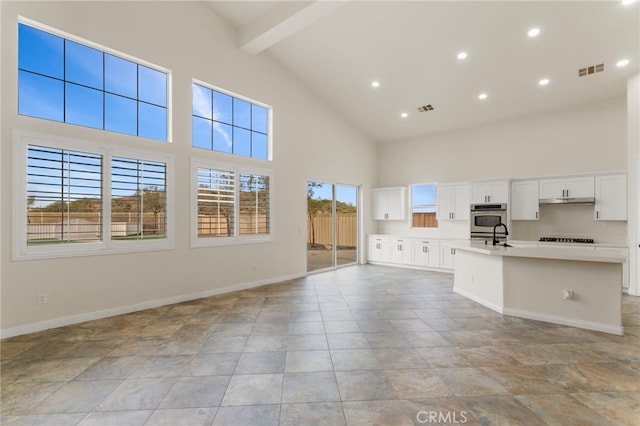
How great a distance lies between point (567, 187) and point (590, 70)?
212cm

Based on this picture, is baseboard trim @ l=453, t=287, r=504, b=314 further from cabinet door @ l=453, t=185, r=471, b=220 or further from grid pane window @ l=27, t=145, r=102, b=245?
grid pane window @ l=27, t=145, r=102, b=245

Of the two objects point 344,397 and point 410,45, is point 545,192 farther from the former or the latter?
point 344,397

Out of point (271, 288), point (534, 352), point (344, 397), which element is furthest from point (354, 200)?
point (344, 397)

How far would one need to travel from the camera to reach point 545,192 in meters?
5.95

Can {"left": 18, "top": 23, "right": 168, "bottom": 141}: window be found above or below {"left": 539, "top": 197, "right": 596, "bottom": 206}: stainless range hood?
above

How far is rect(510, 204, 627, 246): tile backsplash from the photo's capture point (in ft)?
18.1

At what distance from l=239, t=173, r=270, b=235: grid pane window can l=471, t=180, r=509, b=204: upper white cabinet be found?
4.78 m

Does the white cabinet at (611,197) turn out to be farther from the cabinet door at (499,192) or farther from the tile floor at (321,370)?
the tile floor at (321,370)

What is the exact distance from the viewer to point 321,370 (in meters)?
2.52

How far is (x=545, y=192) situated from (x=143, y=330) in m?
7.51

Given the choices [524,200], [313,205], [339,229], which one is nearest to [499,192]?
[524,200]

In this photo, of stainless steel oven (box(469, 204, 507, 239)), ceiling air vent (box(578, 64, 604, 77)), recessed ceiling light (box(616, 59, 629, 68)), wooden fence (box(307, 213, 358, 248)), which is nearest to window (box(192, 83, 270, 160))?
wooden fence (box(307, 213, 358, 248))

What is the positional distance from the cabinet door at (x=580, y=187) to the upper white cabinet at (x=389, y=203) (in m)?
3.52

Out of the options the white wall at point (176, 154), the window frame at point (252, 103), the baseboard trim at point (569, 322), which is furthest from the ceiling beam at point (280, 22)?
the baseboard trim at point (569, 322)
